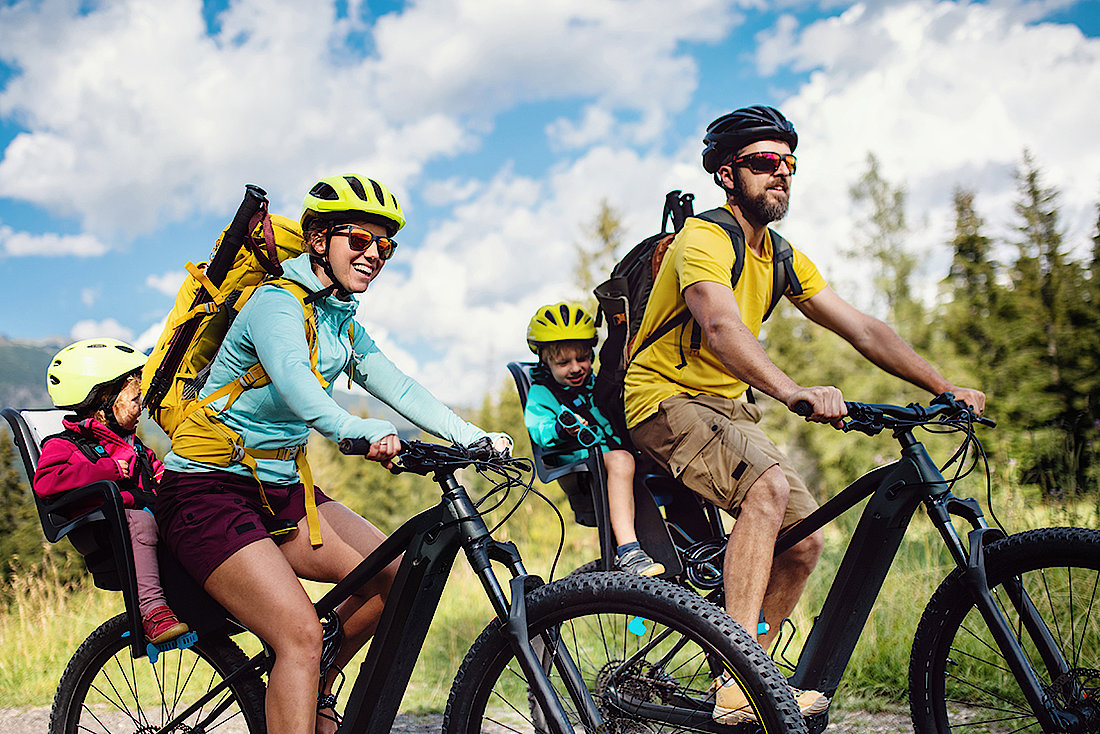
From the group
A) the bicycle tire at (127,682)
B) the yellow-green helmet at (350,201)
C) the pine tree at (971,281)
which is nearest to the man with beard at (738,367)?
the yellow-green helmet at (350,201)

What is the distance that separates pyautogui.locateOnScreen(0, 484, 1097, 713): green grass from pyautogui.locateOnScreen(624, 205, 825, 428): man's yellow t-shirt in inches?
89.0

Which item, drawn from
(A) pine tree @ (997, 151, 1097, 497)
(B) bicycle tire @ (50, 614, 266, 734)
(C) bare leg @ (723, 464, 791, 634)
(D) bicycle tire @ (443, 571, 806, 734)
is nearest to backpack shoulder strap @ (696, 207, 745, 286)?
(C) bare leg @ (723, 464, 791, 634)

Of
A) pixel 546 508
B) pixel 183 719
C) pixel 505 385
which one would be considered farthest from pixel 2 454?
pixel 505 385

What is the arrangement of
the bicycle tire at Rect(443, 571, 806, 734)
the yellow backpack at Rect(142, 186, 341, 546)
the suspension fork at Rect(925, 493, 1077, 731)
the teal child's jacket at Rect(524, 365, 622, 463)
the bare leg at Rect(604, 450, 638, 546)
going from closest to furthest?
the bicycle tire at Rect(443, 571, 806, 734)
the suspension fork at Rect(925, 493, 1077, 731)
the yellow backpack at Rect(142, 186, 341, 546)
the bare leg at Rect(604, 450, 638, 546)
the teal child's jacket at Rect(524, 365, 622, 463)

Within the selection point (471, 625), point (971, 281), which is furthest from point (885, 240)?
point (471, 625)

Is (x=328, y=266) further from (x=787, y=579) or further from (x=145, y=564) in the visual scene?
(x=787, y=579)

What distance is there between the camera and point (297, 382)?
258 cm

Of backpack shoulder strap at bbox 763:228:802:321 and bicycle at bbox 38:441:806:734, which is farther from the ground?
backpack shoulder strap at bbox 763:228:802:321

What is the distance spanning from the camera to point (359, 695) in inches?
110

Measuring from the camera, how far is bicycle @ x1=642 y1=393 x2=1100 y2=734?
251cm

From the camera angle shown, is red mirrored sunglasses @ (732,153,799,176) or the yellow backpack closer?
the yellow backpack

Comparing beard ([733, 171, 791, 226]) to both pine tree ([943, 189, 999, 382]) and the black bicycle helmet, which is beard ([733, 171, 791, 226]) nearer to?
the black bicycle helmet

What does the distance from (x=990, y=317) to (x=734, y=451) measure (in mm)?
25072

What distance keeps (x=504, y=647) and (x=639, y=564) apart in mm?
1166
